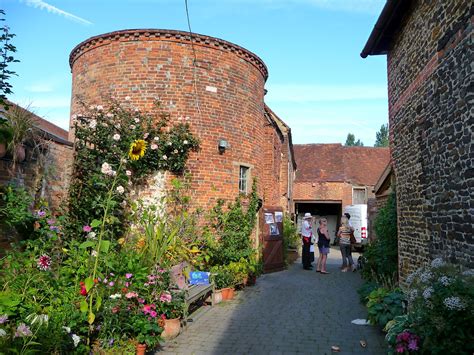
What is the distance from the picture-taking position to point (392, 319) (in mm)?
6160

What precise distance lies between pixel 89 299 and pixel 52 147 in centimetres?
345

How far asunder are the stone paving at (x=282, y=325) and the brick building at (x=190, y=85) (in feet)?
9.98

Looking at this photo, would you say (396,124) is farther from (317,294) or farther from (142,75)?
(142,75)

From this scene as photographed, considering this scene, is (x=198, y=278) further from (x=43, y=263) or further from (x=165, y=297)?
(x=43, y=263)

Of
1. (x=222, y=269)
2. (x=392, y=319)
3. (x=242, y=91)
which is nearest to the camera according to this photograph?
(x=392, y=319)

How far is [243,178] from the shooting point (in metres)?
11.1

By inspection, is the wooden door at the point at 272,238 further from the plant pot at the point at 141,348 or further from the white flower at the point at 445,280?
the white flower at the point at 445,280

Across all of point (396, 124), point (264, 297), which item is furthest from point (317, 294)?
point (396, 124)

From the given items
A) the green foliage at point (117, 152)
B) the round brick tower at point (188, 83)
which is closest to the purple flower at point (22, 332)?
the green foliage at point (117, 152)

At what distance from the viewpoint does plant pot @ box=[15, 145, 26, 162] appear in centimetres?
552

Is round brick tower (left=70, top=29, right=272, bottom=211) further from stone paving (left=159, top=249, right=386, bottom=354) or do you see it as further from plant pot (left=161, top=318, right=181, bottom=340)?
plant pot (left=161, top=318, right=181, bottom=340)

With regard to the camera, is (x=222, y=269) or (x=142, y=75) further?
(x=142, y=75)

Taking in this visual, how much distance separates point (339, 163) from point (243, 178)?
19992mm

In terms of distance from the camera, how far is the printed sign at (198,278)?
787 centimetres
